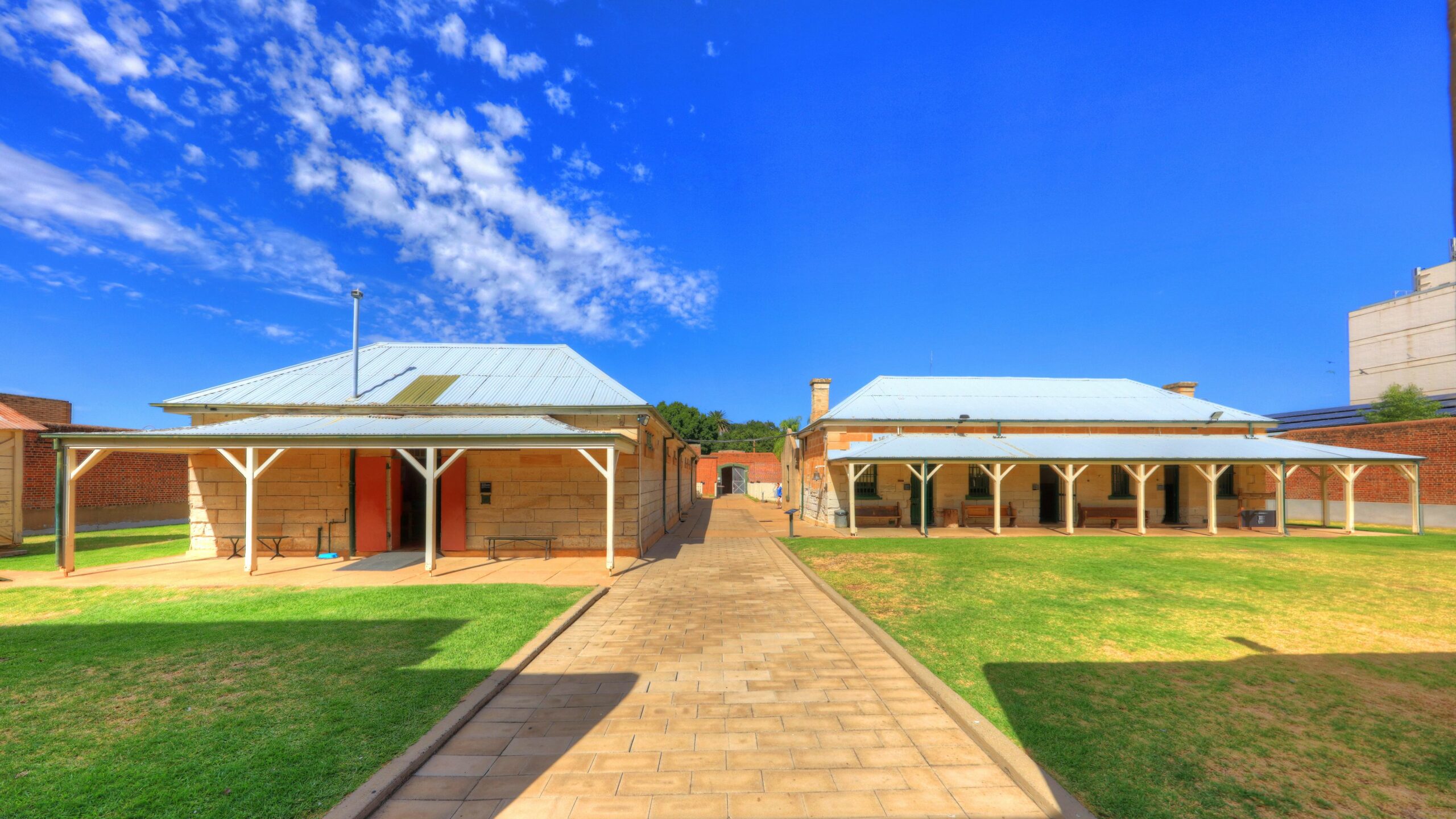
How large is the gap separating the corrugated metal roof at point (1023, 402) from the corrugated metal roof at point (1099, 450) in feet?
2.55

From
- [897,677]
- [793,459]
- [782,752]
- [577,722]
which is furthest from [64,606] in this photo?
[793,459]

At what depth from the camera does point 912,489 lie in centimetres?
1870

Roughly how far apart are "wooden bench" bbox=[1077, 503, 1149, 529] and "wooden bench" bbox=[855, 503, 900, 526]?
6153mm

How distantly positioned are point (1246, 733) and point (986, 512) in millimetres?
15425

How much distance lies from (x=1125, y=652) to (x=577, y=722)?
5638 mm

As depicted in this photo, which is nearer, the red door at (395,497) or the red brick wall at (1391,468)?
the red door at (395,497)

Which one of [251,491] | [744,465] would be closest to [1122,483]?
[251,491]

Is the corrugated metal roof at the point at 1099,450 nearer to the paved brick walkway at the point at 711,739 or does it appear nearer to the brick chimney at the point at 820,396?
the brick chimney at the point at 820,396

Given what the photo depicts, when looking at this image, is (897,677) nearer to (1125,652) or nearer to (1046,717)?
(1046,717)

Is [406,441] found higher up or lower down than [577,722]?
higher up

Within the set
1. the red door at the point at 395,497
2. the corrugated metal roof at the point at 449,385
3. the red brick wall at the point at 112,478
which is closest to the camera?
the red door at the point at 395,497

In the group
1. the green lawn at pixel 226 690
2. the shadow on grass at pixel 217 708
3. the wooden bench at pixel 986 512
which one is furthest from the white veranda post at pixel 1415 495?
the shadow on grass at pixel 217 708

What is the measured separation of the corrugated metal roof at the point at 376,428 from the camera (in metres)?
10.2

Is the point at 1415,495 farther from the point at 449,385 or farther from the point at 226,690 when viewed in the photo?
the point at 449,385
